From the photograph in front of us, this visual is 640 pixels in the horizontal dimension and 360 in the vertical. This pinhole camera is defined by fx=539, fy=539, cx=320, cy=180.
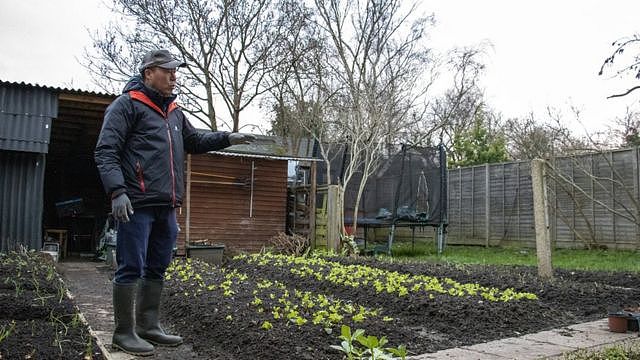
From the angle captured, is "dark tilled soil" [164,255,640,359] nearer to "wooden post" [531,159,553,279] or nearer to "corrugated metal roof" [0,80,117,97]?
"wooden post" [531,159,553,279]

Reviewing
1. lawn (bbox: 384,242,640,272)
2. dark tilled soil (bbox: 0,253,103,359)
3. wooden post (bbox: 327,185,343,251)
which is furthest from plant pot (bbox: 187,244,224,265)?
dark tilled soil (bbox: 0,253,103,359)

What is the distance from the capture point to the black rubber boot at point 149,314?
3256 millimetres

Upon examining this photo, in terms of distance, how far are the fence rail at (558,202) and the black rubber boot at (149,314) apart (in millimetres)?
7392

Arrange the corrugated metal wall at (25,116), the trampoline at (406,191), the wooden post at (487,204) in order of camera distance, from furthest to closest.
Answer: the wooden post at (487,204) → the trampoline at (406,191) → the corrugated metal wall at (25,116)

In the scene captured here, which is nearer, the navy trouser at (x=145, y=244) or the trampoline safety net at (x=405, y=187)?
the navy trouser at (x=145, y=244)

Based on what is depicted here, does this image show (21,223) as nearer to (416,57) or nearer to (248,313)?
(248,313)

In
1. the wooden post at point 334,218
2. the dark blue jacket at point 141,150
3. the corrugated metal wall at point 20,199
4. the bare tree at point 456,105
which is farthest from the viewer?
the bare tree at point 456,105

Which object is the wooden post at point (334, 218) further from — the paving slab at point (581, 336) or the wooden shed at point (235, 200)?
the paving slab at point (581, 336)

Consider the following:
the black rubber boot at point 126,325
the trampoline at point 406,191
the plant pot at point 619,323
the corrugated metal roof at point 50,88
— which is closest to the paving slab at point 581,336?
the plant pot at point 619,323

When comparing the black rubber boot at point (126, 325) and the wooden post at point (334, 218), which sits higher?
the wooden post at point (334, 218)

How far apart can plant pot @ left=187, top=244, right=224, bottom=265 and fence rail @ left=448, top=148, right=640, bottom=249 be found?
5694 millimetres

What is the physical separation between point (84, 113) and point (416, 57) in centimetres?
890

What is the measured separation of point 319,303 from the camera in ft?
14.7

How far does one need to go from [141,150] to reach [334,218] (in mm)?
7373
